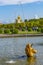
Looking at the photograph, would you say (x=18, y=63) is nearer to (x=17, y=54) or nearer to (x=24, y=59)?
(x=24, y=59)

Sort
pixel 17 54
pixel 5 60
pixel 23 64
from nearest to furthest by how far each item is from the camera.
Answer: pixel 23 64, pixel 5 60, pixel 17 54

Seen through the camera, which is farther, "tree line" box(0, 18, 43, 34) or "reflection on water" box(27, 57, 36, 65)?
"tree line" box(0, 18, 43, 34)

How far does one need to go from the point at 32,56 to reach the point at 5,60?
5.49 ft

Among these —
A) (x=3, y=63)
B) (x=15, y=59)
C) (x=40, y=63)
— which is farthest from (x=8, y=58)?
(x=40, y=63)

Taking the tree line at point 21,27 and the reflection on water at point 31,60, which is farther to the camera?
the tree line at point 21,27

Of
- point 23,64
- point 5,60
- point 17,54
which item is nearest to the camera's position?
point 23,64

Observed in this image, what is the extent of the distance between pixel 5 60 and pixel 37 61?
5.78 ft

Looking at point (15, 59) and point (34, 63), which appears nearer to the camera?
point (34, 63)

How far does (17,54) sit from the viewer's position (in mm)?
16312

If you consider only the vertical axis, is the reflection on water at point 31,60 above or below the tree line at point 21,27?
above

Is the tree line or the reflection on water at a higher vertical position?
the reflection on water

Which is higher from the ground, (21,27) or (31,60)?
(31,60)

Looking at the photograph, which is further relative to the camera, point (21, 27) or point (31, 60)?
point (21, 27)

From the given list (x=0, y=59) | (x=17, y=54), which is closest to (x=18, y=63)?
(x=0, y=59)
